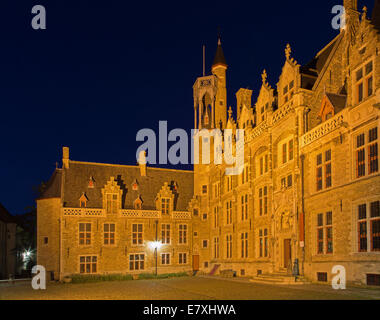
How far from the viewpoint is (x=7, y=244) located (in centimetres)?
5306

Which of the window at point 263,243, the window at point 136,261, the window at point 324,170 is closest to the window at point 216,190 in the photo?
the window at point 136,261

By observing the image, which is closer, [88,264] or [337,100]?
[337,100]

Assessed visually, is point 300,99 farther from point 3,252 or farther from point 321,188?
point 3,252

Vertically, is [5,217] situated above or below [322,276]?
above

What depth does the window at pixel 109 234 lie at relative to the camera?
39375mm

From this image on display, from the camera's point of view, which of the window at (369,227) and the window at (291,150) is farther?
the window at (291,150)

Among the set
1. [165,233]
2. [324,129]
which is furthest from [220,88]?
[324,129]

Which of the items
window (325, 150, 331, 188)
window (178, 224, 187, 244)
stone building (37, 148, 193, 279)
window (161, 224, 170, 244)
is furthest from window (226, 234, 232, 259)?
window (325, 150, 331, 188)

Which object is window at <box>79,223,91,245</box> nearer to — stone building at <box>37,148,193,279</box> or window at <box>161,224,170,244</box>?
stone building at <box>37,148,193,279</box>

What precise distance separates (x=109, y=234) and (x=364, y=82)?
27.5 metres

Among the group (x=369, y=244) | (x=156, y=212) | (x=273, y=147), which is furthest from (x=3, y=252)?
(x=369, y=244)

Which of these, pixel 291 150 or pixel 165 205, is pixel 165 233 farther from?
pixel 291 150

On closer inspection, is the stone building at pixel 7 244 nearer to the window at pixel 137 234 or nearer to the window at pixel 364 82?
the window at pixel 137 234

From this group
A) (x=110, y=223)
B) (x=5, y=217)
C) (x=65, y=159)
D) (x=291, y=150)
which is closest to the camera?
(x=291, y=150)
